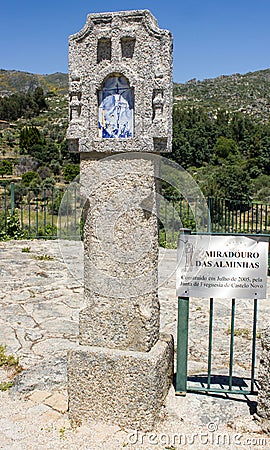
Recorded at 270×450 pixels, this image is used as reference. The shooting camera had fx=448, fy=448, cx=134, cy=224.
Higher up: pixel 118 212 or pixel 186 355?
pixel 118 212

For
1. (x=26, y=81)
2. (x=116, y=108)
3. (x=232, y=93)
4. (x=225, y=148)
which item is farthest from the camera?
(x=26, y=81)

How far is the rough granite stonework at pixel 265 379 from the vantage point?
2880mm

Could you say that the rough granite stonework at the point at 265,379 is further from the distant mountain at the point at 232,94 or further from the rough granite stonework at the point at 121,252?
the distant mountain at the point at 232,94

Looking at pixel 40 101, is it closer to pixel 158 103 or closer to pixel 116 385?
pixel 158 103

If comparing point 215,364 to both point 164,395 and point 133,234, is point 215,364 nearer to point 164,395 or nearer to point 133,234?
point 164,395

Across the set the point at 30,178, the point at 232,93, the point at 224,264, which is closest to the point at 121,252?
the point at 224,264

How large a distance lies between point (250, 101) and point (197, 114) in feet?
40.5

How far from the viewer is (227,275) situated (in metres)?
3.09

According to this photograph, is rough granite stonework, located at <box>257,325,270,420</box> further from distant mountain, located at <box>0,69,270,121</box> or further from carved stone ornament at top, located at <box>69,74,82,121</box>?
distant mountain, located at <box>0,69,270,121</box>

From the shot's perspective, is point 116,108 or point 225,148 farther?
point 225,148

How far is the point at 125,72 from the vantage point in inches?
108

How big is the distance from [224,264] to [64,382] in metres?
1.60

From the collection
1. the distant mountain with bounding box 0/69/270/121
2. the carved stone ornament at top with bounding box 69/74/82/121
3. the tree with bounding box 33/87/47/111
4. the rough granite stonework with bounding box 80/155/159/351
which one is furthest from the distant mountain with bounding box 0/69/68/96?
the rough granite stonework with bounding box 80/155/159/351

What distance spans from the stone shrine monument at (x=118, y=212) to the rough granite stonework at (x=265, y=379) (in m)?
0.65
